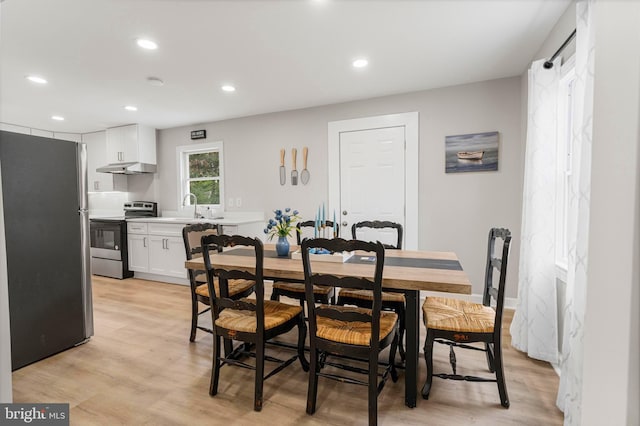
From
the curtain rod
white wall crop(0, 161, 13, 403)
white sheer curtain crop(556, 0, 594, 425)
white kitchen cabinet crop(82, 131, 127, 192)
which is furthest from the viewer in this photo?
white kitchen cabinet crop(82, 131, 127, 192)

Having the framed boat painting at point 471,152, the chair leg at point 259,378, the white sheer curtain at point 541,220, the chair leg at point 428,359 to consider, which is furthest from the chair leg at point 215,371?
the framed boat painting at point 471,152

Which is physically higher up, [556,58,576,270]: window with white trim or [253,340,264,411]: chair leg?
[556,58,576,270]: window with white trim

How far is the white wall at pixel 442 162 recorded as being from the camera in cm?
324

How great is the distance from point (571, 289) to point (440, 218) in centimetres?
185

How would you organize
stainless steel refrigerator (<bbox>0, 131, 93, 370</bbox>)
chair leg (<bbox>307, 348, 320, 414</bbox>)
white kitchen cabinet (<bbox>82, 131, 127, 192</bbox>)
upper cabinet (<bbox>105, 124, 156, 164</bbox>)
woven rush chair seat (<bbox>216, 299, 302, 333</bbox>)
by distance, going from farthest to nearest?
white kitchen cabinet (<bbox>82, 131, 127, 192</bbox>), upper cabinet (<bbox>105, 124, 156, 164</bbox>), stainless steel refrigerator (<bbox>0, 131, 93, 370</bbox>), woven rush chair seat (<bbox>216, 299, 302, 333</bbox>), chair leg (<bbox>307, 348, 320, 414</bbox>)

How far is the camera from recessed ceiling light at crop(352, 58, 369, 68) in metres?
2.73

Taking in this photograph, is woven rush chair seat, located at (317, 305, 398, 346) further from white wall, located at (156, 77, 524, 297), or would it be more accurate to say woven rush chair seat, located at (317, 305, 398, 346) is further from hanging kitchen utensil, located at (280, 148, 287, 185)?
hanging kitchen utensil, located at (280, 148, 287, 185)

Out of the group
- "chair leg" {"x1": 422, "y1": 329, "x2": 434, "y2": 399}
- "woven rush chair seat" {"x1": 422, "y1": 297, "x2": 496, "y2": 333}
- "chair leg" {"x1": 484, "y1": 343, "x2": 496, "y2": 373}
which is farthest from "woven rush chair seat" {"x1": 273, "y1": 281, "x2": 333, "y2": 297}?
"chair leg" {"x1": 484, "y1": 343, "x2": 496, "y2": 373}

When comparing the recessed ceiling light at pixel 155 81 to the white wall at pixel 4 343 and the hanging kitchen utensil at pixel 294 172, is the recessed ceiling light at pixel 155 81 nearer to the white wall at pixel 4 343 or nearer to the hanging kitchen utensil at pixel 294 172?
the hanging kitchen utensil at pixel 294 172

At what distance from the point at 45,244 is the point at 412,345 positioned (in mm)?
2681

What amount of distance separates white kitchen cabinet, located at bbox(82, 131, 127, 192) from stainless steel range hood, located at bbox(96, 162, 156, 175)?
36 centimetres

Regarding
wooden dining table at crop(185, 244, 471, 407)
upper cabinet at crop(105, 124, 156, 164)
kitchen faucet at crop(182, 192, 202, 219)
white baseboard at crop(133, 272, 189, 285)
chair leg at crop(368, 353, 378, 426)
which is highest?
upper cabinet at crop(105, 124, 156, 164)

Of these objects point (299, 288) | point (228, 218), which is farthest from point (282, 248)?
point (228, 218)

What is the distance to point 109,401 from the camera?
1.89 meters
